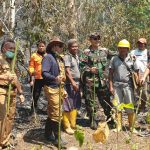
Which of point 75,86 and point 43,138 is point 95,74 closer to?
point 75,86

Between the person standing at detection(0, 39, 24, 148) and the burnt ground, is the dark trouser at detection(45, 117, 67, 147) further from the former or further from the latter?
the person standing at detection(0, 39, 24, 148)

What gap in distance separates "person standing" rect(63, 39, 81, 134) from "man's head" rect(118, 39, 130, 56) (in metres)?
0.71

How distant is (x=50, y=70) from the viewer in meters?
5.76

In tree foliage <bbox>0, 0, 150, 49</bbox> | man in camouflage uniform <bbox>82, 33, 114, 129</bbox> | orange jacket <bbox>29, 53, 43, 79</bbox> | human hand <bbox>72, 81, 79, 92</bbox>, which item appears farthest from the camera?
tree foliage <bbox>0, 0, 150, 49</bbox>

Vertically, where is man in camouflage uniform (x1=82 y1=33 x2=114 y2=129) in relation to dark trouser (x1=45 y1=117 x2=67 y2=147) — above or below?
above

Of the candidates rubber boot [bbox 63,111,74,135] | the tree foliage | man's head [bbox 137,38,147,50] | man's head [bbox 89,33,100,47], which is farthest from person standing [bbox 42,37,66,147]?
the tree foliage

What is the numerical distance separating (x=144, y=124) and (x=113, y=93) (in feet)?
4.29

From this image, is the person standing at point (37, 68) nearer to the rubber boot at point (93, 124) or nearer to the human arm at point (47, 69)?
the rubber boot at point (93, 124)

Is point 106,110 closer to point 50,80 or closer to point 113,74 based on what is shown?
point 113,74

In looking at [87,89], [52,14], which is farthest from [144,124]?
[52,14]

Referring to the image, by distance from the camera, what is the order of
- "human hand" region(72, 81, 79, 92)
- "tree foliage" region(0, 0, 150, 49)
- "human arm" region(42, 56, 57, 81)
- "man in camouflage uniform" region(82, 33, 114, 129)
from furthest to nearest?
"tree foliage" region(0, 0, 150, 49), "man in camouflage uniform" region(82, 33, 114, 129), "human hand" region(72, 81, 79, 92), "human arm" region(42, 56, 57, 81)

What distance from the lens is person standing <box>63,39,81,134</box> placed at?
637cm

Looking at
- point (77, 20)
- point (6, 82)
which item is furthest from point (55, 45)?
point (77, 20)

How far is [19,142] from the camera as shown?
240 inches
